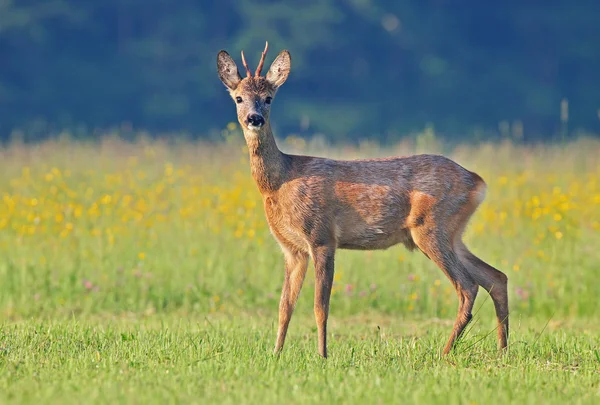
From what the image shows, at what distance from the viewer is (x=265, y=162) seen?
345 inches

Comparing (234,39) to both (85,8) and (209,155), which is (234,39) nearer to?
(85,8)

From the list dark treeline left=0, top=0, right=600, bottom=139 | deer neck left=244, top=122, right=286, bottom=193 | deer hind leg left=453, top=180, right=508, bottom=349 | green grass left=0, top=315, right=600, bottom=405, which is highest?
→ dark treeline left=0, top=0, right=600, bottom=139

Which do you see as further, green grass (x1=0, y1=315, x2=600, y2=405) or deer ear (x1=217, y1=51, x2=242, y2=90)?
deer ear (x1=217, y1=51, x2=242, y2=90)

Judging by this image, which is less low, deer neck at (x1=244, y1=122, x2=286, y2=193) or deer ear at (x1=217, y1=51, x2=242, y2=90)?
deer ear at (x1=217, y1=51, x2=242, y2=90)

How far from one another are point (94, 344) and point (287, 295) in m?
1.50

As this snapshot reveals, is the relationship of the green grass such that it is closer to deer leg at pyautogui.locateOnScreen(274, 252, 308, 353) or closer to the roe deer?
deer leg at pyautogui.locateOnScreen(274, 252, 308, 353)

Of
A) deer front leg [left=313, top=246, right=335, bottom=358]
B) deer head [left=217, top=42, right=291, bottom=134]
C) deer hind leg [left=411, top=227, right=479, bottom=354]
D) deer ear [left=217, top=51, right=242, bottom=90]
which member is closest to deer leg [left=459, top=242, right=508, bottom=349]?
deer hind leg [left=411, top=227, right=479, bottom=354]

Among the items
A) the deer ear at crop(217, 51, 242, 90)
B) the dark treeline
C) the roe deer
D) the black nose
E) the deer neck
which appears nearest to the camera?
the black nose

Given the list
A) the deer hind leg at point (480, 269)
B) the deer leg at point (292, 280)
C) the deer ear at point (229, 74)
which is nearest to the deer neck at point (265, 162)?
the deer ear at point (229, 74)

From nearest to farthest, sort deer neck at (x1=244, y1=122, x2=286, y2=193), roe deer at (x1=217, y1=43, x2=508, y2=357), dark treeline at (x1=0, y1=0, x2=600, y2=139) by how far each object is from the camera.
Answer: roe deer at (x1=217, y1=43, x2=508, y2=357)
deer neck at (x1=244, y1=122, x2=286, y2=193)
dark treeline at (x1=0, y1=0, x2=600, y2=139)

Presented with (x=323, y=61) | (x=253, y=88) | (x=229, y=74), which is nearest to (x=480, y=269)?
(x=253, y=88)

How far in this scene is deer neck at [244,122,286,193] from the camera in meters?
8.74

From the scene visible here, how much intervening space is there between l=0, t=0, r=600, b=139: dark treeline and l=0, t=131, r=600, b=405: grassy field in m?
26.8

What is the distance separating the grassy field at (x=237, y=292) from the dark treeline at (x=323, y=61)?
1056 inches
